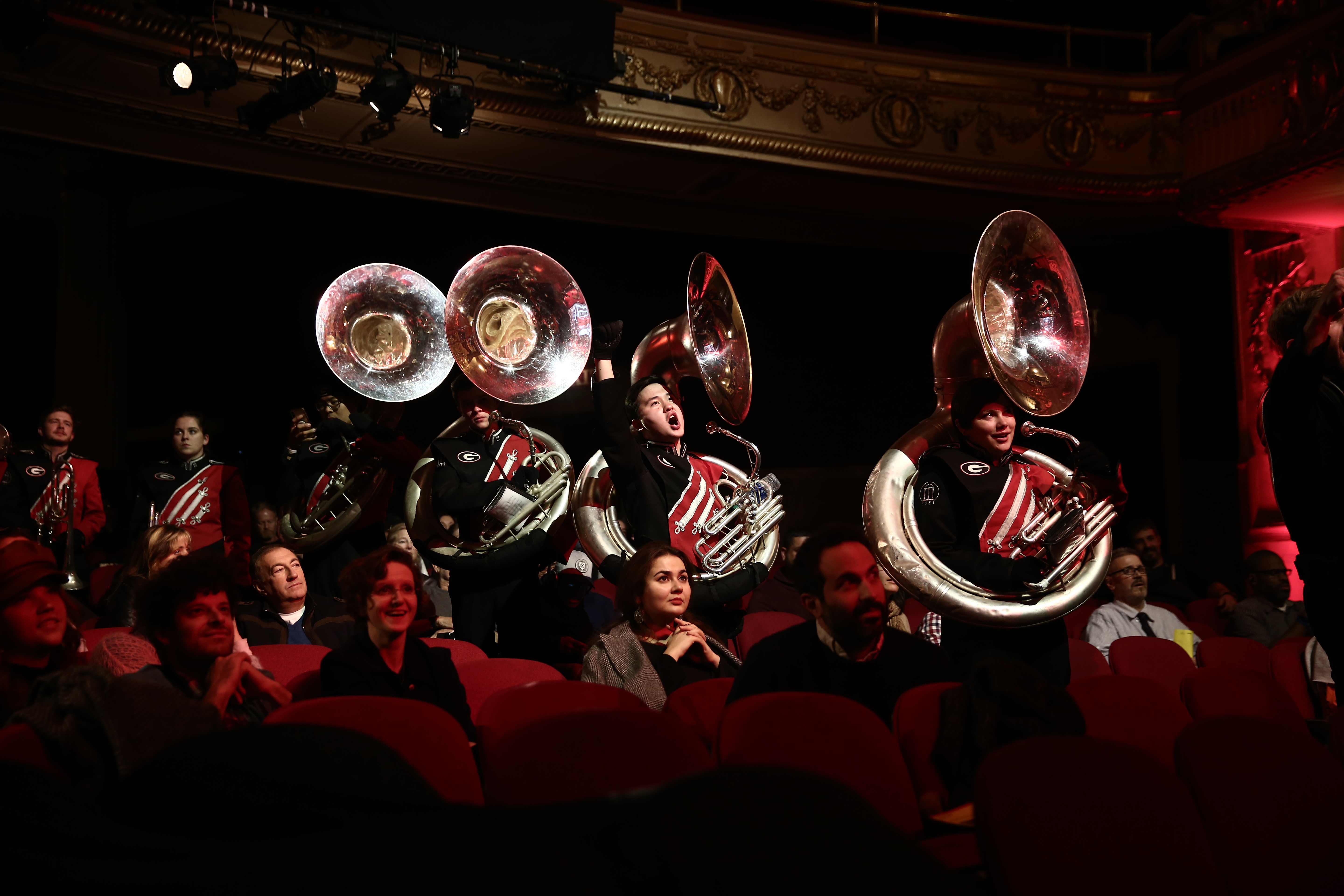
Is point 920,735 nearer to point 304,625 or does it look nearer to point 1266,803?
point 1266,803

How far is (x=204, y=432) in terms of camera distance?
6.48 metres

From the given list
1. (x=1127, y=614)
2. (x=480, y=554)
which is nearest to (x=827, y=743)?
(x=480, y=554)

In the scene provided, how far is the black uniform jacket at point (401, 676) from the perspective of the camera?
9.07 ft

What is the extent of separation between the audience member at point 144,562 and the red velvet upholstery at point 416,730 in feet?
7.91

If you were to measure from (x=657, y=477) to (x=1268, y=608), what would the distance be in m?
3.41

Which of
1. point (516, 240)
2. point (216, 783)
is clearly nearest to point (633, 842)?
point (216, 783)

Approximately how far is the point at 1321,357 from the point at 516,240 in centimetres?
710

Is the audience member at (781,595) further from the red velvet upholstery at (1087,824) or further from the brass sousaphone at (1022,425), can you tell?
the red velvet upholstery at (1087,824)

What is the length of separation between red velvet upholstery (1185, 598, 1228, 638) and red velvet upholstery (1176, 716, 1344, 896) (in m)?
4.41

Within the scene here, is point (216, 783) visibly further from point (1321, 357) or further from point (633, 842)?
point (1321, 357)

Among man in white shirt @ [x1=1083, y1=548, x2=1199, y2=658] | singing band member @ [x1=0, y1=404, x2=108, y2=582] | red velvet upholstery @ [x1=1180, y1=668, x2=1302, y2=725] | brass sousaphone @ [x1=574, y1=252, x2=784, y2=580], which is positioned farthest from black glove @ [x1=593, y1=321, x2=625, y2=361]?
singing band member @ [x1=0, y1=404, x2=108, y2=582]

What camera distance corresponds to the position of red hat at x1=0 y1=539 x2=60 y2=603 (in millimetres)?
2330

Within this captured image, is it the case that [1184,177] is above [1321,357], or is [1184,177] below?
above

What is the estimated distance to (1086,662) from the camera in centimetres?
407
